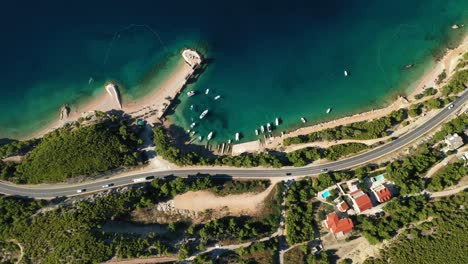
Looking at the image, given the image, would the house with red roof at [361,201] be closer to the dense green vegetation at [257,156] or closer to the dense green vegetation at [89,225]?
the dense green vegetation at [257,156]

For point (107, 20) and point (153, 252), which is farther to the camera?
point (107, 20)

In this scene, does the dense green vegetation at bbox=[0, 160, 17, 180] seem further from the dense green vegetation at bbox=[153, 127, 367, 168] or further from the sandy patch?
the dense green vegetation at bbox=[153, 127, 367, 168]

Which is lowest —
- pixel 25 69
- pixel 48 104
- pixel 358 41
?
pixel 48 104

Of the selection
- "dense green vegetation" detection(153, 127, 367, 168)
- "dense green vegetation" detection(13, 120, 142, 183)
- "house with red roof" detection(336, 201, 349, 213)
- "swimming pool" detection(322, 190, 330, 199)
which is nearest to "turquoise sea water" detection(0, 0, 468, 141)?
"dense green vegetation" detection(153, 127, 367, 168)

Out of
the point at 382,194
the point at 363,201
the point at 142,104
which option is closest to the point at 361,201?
the point at 363,201

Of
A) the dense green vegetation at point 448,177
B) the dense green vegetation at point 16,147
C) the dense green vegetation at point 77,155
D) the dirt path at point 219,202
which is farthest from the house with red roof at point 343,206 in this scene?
the dense green vegetation at point 16,147

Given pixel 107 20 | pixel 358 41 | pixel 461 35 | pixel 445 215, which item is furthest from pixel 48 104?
pixel 461 35

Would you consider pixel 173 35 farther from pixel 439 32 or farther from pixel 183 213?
pixel 439 32
